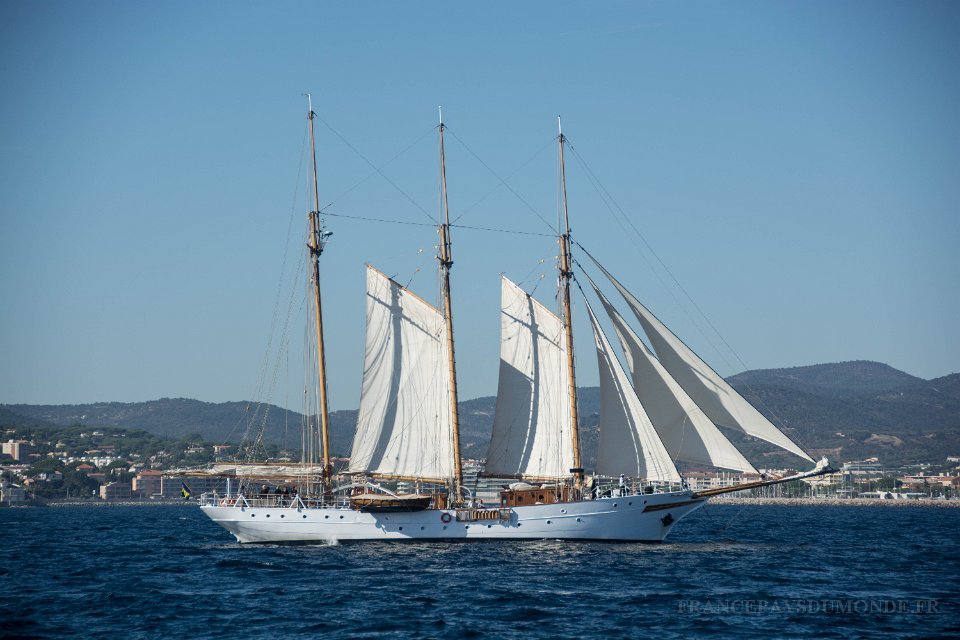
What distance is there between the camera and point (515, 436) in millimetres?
58500

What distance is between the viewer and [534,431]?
58.4 m

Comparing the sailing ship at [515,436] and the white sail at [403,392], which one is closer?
the sailing ship at [515,436]

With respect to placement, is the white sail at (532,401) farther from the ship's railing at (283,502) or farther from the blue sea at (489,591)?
the ship's railing at (283,502)

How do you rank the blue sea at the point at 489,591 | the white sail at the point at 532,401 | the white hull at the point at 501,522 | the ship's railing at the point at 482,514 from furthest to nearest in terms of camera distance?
1. the white sail at the point at 532,401
2. the ship's railing at the point at 482,514
3. the white hull at the point at 501,522
4. the blue sea at the point at 489,591

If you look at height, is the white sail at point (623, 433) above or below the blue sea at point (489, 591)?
above

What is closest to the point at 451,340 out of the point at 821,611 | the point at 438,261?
the point at 438,261

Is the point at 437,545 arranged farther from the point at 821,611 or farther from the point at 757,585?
the point at 821,611

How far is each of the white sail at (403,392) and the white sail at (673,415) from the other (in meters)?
10.6

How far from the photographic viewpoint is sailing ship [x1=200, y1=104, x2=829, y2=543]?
53.9 meters

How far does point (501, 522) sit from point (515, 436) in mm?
5208

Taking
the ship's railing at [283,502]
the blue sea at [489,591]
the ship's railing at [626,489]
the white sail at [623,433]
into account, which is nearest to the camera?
the blue sea at [489,591]

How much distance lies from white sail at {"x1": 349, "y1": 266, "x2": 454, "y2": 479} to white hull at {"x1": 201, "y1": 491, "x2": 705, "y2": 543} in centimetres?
382

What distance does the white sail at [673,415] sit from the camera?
5269 cm

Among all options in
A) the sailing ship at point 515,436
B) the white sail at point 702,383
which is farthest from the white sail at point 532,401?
the white sail at point 702,383
